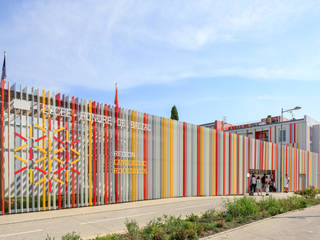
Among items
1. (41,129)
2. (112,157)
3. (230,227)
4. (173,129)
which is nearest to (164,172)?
(173,129)

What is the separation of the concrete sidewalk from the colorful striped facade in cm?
822

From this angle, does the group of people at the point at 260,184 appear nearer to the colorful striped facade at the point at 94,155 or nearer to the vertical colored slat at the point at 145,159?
the colorful striped facade at the point at 94,155

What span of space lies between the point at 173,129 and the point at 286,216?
9.94 meters

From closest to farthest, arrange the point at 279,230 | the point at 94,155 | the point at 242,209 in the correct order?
1. the point at 279,230
2. the point at 242,209
3. the point at 94,155

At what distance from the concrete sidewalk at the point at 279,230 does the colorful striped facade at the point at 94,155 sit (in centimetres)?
822

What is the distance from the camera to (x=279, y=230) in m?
9.10

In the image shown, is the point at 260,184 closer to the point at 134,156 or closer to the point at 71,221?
the point at 134,156

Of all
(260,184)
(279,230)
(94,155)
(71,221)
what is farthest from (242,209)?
(260,184)

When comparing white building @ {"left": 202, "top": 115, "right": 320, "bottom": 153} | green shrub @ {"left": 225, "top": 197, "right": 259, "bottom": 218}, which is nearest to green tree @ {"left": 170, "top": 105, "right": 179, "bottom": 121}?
white building @ {"left": 202, "top": 115, "right": 320, "bottom": 153}

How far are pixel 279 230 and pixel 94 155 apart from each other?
9.43 metres

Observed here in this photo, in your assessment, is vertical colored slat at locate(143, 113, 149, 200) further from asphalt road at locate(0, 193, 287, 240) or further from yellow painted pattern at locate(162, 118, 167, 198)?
asphalt road at locate(0, 193, 287, 240)

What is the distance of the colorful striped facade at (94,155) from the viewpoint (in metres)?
12.7

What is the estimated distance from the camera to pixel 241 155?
26.3 meters

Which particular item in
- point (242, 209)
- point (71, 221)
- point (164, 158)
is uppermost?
point (164, 158)
